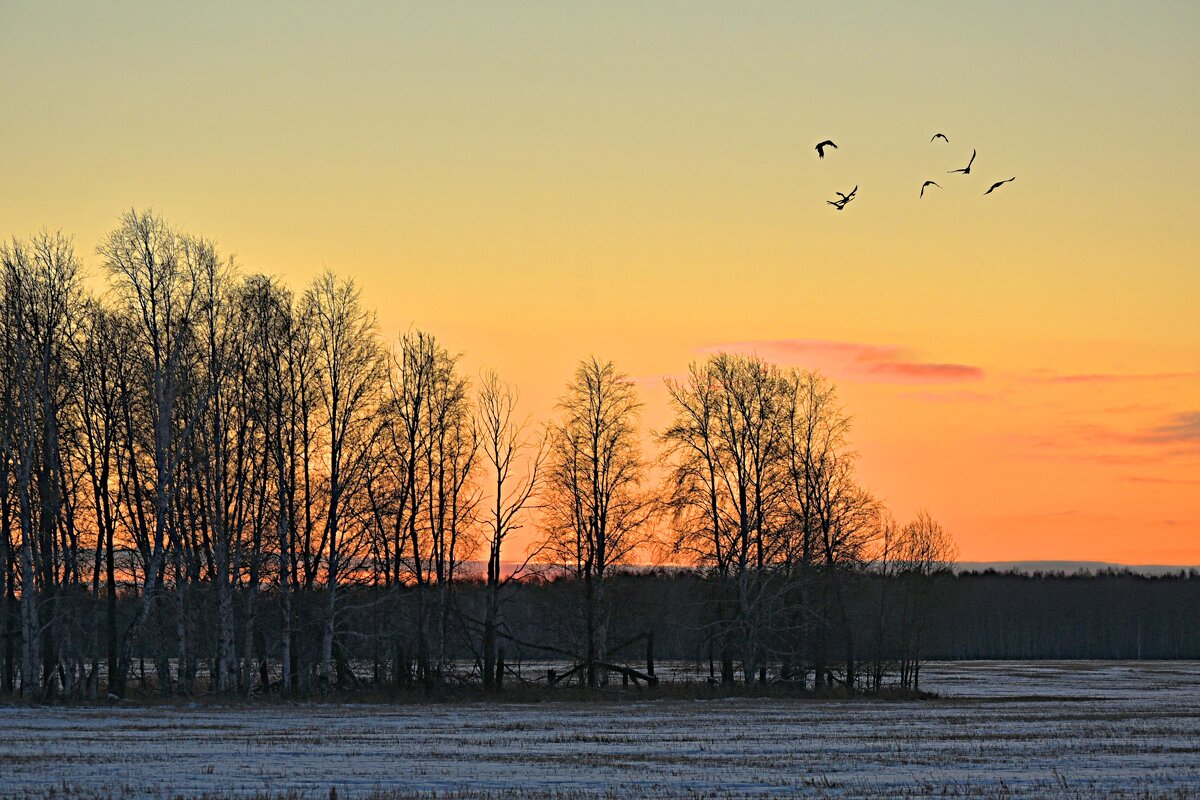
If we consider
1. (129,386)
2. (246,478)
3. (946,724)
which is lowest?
(946,724)

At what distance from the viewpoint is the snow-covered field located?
988 inches

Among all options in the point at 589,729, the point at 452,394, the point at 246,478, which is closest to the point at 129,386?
the point at 246,478

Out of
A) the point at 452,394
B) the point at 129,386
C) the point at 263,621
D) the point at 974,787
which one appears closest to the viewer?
the point at 974,787

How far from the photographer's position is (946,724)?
46656 millimetres

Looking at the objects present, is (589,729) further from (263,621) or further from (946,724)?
(263,621)

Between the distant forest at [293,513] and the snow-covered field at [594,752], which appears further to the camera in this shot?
the distant forest at [293,513]

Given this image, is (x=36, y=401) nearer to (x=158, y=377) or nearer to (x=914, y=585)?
(x=158, y=377)

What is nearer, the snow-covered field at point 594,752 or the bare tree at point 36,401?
the snow-covered field at point 594,752

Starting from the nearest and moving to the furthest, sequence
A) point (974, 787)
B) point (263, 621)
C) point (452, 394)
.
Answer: point (974, 787)
point (263, 621)
point (452, 394)

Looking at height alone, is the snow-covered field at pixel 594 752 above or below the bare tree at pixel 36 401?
below

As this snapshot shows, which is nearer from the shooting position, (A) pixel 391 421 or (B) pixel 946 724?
(B) pixel 946 724

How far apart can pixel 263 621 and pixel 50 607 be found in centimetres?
950

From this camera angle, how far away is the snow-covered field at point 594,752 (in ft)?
82.3

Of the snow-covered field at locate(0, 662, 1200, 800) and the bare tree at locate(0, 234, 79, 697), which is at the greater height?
the bare tree at locate(0, 234, 79, 697)
